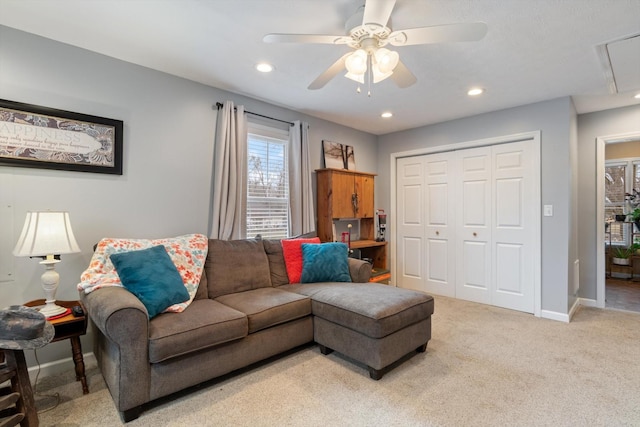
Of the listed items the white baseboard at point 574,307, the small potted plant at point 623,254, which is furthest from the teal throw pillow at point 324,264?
the small potted plant at point 623,254

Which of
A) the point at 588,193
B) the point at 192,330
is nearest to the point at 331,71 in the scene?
the point at 192,330

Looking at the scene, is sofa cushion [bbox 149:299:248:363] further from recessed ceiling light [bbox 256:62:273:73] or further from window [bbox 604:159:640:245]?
window [bbox 604:159:640:245]

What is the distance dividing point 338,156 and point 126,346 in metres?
3.33

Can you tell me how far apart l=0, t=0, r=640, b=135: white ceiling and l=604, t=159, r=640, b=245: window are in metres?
3.07

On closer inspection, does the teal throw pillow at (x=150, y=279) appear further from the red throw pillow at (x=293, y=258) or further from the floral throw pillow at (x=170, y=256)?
the red throw pillow at (x=293, y=258)

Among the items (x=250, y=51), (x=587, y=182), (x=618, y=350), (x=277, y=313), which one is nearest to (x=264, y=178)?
(x=250, y=51)

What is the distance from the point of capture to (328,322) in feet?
8.21

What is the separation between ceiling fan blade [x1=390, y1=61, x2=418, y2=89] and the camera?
1.93 metres

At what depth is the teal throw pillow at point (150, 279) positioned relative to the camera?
2.06 meters

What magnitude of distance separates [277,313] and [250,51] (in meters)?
2.05

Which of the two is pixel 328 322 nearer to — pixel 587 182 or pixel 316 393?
pixel 316 393

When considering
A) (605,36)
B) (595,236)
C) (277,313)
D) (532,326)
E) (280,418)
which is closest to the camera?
(280,418)

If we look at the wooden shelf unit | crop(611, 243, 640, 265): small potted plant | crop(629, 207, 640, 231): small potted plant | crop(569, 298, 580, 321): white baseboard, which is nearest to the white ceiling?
the wooden shelf unit

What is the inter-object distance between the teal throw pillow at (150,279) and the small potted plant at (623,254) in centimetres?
Result: 706
